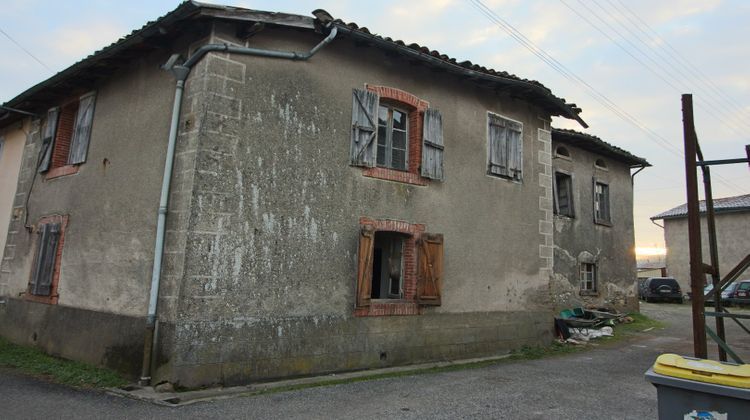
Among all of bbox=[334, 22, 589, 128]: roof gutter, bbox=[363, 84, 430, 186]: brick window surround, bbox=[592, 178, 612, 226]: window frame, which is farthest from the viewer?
bbox=[592, 178, 612, 226]: window frame

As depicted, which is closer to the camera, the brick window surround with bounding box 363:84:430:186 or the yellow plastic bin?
the yellow plastic bin

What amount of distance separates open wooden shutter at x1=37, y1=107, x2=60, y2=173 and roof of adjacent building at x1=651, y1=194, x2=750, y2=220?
2639 centimetres

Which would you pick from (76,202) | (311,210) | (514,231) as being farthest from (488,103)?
(76,202)

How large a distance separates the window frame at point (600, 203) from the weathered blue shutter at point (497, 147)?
7.30 m

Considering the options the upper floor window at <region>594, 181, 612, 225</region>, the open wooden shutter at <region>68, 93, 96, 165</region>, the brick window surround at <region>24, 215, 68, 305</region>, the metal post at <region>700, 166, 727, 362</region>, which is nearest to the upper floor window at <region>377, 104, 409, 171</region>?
the metal post at <region>700, 166, 727, 362</region>

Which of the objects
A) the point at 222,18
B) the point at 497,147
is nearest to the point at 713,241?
the point at 497,147

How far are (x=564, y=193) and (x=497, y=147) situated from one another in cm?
637

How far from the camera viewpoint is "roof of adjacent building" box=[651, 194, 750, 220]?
25.0 m

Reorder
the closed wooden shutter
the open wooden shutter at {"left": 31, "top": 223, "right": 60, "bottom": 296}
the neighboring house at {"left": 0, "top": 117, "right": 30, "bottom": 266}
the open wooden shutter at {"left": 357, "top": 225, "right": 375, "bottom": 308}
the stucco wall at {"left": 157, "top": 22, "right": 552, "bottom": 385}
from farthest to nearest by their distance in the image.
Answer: the neighboring house at {"left": 0, "top": 117, "right": 30, "bottom": 266}
the open wooden shutter at {"left": 31, "top": 223, "right": 60, "bottom": 296}
the closed wooden shutter
the open wooden shutter at {"left": 357, "top": 225, "right": 375, "bottom": 308}
the stucco wall at {"left": 157, "top": 22, "right": 552, "bottom": 385}

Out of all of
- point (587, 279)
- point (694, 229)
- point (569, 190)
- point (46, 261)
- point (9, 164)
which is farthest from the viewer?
point (587, 279)

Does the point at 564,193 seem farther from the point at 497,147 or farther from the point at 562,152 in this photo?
the point at 497,147

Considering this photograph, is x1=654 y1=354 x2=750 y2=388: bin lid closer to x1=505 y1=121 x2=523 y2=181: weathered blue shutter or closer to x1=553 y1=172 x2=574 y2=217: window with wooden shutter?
x1=505 y1=121 x2=523 y2=181: weathered blue shutter

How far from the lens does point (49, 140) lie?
1006 centimetres

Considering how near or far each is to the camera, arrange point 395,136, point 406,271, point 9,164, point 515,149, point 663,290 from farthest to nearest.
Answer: point 663,290 < point 9,164 < point 515,149 < point 395,136 < point 406,271
